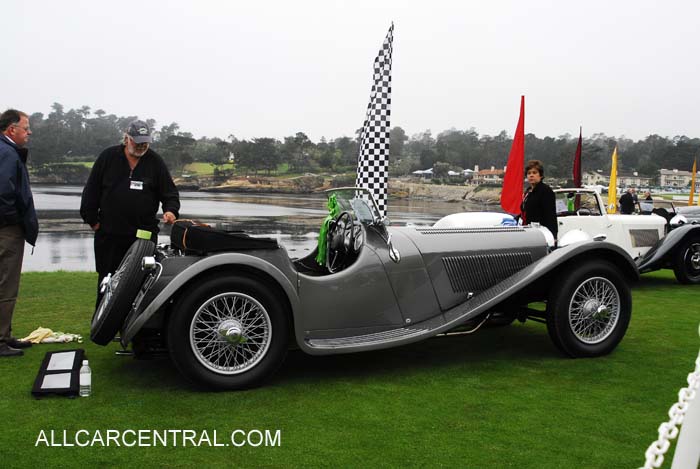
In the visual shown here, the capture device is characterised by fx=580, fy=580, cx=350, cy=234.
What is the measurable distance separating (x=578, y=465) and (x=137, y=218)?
12.8ft

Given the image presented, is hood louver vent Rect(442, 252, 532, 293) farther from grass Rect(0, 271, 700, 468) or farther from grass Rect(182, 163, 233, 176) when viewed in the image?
grass Rect(182, 163, 233, 176)

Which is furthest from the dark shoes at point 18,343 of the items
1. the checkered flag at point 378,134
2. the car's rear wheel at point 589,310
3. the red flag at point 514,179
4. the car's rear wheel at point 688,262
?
the car's rear wheel at point 688,262

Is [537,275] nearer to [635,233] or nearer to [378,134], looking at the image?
[378,134]

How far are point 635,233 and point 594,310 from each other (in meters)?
5.62

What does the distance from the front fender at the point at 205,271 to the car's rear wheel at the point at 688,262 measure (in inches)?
310

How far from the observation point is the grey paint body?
4.07 metres

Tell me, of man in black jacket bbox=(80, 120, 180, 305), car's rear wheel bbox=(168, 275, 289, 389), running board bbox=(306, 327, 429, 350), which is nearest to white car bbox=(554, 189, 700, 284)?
running board bbox=(306, 327, 429, 350)

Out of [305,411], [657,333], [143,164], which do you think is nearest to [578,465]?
[305,411]

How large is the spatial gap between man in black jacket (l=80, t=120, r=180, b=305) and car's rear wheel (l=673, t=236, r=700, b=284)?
27.1ft

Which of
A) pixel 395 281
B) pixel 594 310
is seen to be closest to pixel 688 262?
pixel 594 310

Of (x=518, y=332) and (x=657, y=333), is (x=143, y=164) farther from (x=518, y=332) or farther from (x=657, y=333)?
(x=657, y=333)

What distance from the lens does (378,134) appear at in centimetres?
782

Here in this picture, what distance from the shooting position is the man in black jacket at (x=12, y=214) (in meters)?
4.75

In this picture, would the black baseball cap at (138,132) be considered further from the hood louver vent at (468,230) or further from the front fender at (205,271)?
the hood louver vent at (468,230)
